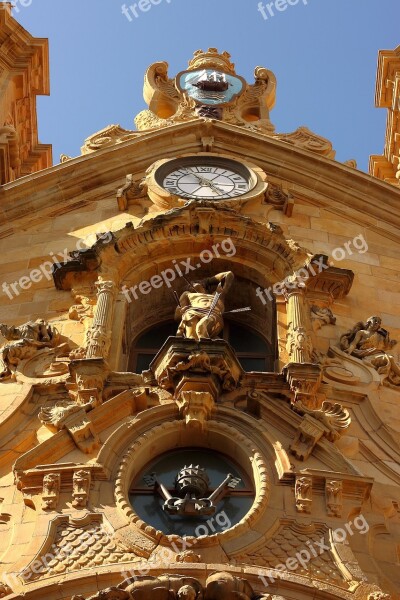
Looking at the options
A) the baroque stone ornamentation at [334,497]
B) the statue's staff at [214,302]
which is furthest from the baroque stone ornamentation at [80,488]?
the statue's staff at [214,302]

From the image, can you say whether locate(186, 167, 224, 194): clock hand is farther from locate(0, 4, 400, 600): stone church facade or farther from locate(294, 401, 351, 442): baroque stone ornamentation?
locate(294, 401, 351, 442): baroque stone ornamentation

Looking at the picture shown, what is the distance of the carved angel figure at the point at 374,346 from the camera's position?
55.5 feet

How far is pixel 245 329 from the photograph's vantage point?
1898 cm

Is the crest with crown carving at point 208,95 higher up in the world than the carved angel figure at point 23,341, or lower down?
higher up

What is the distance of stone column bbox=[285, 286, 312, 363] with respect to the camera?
54.6 ft

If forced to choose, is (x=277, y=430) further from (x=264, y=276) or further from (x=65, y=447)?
(x=264, y=276)

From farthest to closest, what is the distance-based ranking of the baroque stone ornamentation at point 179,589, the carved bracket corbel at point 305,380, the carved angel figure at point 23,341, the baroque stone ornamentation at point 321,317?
the baroque stone ornamentation at point 321,317, the carved angel figure at point 23,341, the carved bracket corbel at point 305,380, the baroque stone ornamentation at point 179,589

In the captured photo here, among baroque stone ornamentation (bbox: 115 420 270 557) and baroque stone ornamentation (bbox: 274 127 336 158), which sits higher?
baroque stone ornamentation (bbox: 274 127 336 158)

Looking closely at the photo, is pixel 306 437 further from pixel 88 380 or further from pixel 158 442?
pixel 88 380

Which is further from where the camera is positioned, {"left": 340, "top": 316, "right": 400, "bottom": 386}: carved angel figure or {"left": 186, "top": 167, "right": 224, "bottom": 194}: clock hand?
{"left": 186, "top": 167, "right": 224, "bottom": 194}: clock hand

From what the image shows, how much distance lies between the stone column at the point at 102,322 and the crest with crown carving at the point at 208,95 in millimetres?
7293

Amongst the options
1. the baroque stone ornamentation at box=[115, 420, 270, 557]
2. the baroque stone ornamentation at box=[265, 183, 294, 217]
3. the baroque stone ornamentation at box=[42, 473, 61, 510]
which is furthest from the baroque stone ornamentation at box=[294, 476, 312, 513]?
the baroque stone ornamentation at box=[265, 183, 294, 217]

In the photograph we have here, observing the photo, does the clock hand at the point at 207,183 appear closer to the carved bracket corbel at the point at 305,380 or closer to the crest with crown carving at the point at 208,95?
the crest with crown carving at the point at 208,95

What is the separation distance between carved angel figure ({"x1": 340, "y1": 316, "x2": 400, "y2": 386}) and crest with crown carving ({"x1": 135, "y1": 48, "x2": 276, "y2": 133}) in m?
8.10
